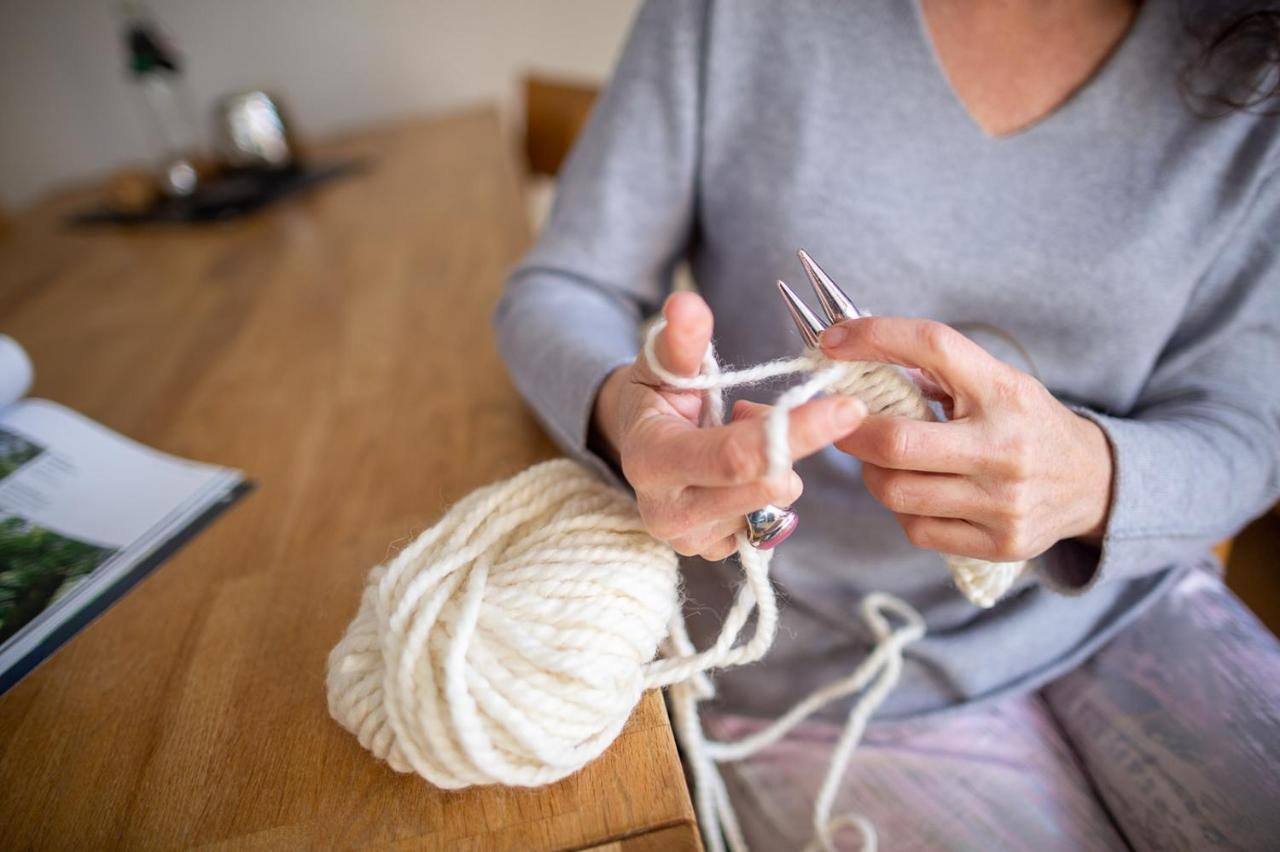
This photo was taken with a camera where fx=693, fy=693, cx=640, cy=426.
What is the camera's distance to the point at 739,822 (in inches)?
23.0

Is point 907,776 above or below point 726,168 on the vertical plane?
below

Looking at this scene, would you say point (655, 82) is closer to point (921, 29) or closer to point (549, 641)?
point (921, 29)

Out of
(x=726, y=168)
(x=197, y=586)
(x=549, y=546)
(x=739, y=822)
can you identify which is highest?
(x=726, y=168)

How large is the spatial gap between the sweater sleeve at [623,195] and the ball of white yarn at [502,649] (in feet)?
0.69

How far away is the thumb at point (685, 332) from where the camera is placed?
32 centimetres

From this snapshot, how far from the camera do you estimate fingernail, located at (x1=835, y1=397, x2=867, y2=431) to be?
0.99ft

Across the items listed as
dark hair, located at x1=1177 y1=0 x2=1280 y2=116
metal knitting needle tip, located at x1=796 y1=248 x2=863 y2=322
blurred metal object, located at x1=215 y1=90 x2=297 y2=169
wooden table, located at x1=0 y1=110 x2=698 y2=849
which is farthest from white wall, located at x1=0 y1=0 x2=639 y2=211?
metal knitting needle tip, located at x1=796 y1=248 x2=863 y2=322

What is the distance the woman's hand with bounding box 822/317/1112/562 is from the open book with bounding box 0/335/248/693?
0.50 meters

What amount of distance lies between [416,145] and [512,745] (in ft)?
4.33

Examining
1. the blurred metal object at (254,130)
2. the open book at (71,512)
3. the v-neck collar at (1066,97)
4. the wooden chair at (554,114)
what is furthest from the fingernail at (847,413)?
the blurred metal object at (254,130)

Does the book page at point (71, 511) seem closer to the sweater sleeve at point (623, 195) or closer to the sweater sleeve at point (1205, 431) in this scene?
the sweater sleeve at point (623, 195)

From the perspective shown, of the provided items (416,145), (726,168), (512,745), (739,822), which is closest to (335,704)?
(512,745)

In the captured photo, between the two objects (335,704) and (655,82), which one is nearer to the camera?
(335,704)

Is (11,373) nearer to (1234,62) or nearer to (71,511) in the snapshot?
(71,511)
